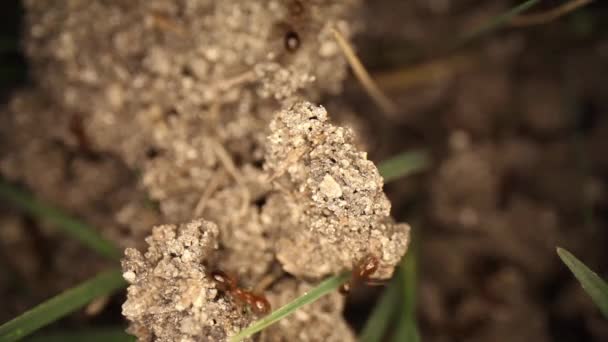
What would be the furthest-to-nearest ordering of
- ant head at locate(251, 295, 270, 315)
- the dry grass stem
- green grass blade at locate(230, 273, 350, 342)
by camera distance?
1. the dry grass stem
2. ant head at locate(251, 295, 270, 315)
3. green grass blade at locate(230, 273, 350, 342)

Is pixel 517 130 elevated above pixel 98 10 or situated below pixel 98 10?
below

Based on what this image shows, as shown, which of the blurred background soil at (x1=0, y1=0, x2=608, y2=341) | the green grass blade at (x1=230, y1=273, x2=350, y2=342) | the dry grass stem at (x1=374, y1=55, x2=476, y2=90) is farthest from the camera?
the dry grass stem at (x1=374, y1=55, x2=476, y2=90)

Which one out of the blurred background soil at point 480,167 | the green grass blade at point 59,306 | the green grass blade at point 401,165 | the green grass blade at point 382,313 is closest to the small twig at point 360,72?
the blurred background soil at point 480,167

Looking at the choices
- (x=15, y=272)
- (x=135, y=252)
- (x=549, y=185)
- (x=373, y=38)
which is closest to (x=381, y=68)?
(x=373, y=38)

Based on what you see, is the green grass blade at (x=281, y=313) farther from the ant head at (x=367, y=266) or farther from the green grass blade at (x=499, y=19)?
the green grass blade at (x=499, y=19)

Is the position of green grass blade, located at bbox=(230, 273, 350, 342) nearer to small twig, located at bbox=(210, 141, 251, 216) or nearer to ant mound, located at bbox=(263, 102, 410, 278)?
ant mound, located at bbox=(263, 102, 410, 278)

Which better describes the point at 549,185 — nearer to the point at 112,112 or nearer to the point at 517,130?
the point at 517,130

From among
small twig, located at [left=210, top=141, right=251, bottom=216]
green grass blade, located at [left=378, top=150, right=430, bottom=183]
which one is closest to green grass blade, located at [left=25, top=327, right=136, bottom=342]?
small twig, located at [left=210, top=141, right=251, bottom=216]
